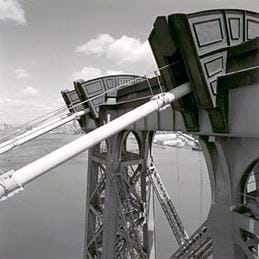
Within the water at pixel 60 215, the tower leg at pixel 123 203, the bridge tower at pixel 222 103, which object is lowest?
the water at pixel 60 215

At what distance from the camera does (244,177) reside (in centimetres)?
167

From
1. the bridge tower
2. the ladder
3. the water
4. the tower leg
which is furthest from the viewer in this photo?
the water

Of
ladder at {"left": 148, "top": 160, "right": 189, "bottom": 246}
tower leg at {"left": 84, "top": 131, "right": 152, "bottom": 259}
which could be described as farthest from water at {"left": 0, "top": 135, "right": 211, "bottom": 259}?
ladder at {"left": 148, "top": 160, "right": 189, "bottom": 246}

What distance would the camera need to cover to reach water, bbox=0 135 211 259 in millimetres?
8273

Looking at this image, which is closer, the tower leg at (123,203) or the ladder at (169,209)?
the ladder at (169,209)

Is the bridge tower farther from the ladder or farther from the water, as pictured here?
the water

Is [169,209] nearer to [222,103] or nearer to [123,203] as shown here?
[123,203]

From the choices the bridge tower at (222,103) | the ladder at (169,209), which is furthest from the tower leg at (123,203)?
the bridge tower at (222,103)

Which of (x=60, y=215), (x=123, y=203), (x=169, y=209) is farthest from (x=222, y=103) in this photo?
(x=60, y=215)

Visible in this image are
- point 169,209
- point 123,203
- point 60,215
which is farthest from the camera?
point 60,215

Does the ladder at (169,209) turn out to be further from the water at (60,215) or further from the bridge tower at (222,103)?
the water at (60,215)

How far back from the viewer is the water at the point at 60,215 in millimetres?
8273

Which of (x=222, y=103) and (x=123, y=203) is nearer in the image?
(x=222, y=103)

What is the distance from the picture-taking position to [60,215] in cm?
1048
